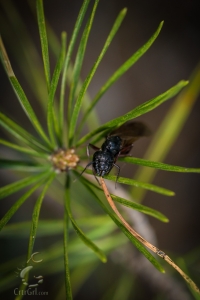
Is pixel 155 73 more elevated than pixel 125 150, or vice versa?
pixel 155 73

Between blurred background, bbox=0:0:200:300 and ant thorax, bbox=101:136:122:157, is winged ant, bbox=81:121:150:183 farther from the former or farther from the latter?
blurred background, bbox=0:0:200:300

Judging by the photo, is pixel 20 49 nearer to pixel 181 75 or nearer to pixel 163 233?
pixel 181 75

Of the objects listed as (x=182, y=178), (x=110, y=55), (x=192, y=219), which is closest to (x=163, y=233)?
(x=192, y=219)

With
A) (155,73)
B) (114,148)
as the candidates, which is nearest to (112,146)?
(114,148)

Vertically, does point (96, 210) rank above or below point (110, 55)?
below

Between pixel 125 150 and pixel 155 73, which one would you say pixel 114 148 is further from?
pixel 155 73
